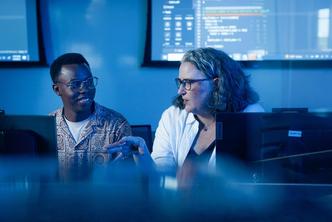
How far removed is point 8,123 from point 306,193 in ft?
2.95

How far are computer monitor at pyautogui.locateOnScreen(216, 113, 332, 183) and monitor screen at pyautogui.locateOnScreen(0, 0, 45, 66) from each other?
2.37 meters

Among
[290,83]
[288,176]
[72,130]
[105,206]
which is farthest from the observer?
[290,83]

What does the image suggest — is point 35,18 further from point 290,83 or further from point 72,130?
point 290,83

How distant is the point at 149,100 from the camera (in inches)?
126

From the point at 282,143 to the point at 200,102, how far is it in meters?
0.73

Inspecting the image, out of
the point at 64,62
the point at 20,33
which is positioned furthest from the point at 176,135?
the point at 20,33

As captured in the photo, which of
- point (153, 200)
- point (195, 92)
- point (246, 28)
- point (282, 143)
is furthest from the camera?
point (246, 28)

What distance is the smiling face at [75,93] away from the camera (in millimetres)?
1967

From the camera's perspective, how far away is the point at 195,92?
178 cm

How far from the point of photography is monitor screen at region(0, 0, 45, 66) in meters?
3.11

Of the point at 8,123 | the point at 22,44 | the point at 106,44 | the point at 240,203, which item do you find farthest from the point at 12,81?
the point at 240,203

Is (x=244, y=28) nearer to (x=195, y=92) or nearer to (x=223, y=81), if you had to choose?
(x=223, y=81)

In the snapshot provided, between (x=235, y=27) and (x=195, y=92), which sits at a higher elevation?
(x=235, y=27)

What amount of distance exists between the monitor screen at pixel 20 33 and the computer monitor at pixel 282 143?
2.37 meters
